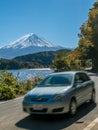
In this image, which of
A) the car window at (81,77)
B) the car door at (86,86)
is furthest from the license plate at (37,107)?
the car door at (86,86)

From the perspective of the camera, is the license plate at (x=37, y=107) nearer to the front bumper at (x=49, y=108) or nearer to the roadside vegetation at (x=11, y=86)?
the front bumper at (x=49, y=108)

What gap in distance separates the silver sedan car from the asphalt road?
324 mm

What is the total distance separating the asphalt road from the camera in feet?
32.4

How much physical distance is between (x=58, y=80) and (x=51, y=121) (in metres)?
2.13

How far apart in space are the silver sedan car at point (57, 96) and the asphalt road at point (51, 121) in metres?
0.32

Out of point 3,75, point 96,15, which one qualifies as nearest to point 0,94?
point 3,75

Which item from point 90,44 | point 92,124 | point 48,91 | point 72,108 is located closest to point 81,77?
point 72,108

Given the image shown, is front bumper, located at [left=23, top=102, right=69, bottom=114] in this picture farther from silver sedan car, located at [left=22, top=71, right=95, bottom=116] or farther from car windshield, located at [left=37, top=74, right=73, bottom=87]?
car windshield, located at [left=37, top=74, right=73, bottom=87]

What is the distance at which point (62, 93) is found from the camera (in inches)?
439

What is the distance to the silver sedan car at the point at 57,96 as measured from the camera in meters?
10.9

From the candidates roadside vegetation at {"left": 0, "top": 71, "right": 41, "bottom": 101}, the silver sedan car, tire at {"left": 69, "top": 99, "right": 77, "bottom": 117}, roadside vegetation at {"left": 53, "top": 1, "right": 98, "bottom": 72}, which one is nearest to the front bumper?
the silver sedan car

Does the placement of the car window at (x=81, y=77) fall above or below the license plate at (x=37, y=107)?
above

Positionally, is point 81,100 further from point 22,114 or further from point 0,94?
point 0,94

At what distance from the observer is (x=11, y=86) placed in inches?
813
